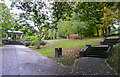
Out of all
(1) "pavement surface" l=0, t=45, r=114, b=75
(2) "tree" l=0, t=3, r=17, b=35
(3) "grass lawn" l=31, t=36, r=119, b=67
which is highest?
(2) "tree" l=0, t=3, r=17, b=35

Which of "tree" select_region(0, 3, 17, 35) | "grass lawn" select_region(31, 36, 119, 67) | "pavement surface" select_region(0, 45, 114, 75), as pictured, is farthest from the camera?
"tree" select_region(0, 3, 17, 35)

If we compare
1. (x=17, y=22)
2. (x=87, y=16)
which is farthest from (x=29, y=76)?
(x=17, y=22)

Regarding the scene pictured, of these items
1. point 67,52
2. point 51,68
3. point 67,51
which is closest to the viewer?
point 51,68

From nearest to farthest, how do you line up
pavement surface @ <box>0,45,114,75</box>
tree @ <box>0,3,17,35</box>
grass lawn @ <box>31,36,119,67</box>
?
pavement surface @ <box>0,45,114,75</box> → grass lawn @ <box>31,36,119,67</box> → tree @ <box>0,3,17,35</box>

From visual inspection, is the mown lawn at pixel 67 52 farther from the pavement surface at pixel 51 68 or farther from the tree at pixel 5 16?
the tree at pixel 5 16

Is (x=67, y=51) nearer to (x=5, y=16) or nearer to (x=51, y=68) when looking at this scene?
(x=51, y=68)

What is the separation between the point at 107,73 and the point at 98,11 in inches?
155

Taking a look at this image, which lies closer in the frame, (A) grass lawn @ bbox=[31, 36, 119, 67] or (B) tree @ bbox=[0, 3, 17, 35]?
(A) grass lawn @ bbox=[31, 36, 119, 67]

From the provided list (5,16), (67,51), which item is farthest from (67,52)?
(5,16)

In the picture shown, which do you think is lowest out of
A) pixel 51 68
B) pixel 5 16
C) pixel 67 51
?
pixel 67 51

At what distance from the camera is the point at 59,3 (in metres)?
5.32

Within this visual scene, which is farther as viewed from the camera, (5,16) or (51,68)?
(5,16)

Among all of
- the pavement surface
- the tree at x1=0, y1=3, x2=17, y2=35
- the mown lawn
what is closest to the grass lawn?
the mown lawn

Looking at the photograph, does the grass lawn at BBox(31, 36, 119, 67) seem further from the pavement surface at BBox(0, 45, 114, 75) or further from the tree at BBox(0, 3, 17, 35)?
the tree at BBox(0, 3, 17, 35)
